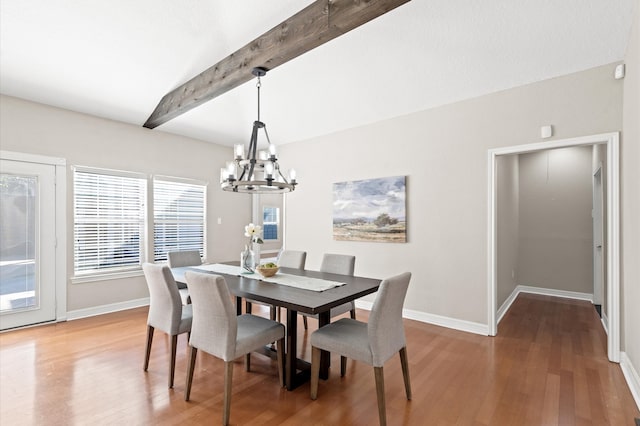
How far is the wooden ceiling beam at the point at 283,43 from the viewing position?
7.13 ft

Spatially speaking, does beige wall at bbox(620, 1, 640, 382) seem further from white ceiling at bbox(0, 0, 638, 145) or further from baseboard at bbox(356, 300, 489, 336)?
baseboard at bbox(356, 300, 489, 336)

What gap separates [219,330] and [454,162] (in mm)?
3245

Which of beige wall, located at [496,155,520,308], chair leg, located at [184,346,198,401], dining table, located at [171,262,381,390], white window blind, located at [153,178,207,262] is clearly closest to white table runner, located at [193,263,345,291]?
dining table, located at [171,262,381,390]

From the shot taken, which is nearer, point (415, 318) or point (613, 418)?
point (613, 418)

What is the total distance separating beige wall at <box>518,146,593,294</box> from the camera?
17.2 ft

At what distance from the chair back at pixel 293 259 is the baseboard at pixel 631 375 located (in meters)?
2.99

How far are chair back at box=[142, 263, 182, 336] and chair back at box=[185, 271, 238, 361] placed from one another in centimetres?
41

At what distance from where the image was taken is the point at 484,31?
2.73 m

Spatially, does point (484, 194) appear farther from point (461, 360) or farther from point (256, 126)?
point (256, 126)

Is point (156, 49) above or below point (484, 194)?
above

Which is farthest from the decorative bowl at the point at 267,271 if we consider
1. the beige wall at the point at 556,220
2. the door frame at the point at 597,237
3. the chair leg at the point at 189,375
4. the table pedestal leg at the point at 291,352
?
the beige wall at the point at 556,220

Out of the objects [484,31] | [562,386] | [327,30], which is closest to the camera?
[327,30]

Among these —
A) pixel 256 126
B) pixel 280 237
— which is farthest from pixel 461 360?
pixel 280 237

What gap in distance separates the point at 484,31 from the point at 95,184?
5033 millimetres
